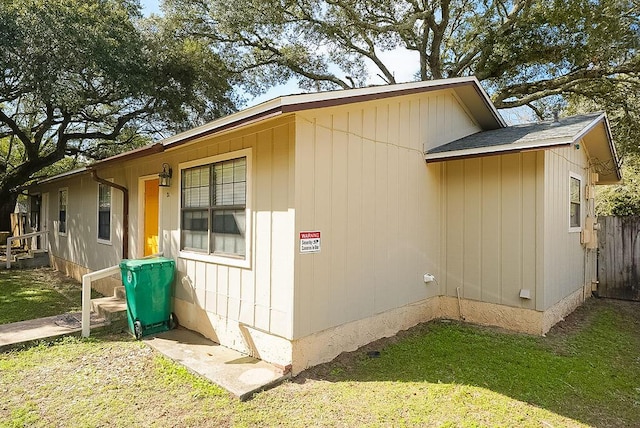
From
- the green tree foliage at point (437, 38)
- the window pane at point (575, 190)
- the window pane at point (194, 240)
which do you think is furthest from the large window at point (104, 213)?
the window pane at point (575, 190)

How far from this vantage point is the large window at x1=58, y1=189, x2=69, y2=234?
34.4 feet

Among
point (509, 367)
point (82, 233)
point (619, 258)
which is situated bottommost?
point (509, 367)

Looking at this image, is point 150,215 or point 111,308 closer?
point 111,308

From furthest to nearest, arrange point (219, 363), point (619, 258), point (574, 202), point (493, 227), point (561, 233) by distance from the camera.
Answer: point (619, 258), point (574, 202), point (561, 233), point (493, 227), point (219, 363)

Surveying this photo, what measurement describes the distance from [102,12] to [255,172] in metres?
8.86

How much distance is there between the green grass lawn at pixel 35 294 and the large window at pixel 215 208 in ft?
9.62

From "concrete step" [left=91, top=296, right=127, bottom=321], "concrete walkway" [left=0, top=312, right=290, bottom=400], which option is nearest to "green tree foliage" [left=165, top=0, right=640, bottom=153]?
"concrete step" [left=91, top=296, right=127, bottom=321]

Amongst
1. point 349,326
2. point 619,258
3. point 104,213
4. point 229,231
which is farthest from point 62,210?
point 619,258

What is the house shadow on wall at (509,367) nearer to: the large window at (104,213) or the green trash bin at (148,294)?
the green trash bin at (148,294)

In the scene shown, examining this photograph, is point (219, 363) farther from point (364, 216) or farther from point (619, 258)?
point (619, 258)

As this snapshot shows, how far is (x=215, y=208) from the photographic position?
5.03 m

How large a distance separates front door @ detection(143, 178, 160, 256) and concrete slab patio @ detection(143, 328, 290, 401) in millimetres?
2067

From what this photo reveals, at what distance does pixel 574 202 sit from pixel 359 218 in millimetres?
4579

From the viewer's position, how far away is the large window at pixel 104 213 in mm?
7969
